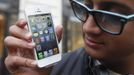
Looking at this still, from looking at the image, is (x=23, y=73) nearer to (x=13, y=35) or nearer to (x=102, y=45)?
(x=13, y=35)

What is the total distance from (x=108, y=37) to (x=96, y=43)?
5 cm

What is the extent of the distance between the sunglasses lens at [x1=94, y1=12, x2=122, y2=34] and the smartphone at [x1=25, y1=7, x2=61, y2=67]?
0.80ft

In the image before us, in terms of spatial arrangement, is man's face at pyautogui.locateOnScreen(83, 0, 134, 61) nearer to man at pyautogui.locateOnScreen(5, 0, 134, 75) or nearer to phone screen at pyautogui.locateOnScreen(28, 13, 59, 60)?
man at pyautogui.locateOnScreen(5, 0, 134, 75)

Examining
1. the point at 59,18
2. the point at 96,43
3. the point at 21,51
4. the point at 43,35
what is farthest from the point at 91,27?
the point at 59,18

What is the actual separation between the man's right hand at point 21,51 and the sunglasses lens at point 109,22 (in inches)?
9.0

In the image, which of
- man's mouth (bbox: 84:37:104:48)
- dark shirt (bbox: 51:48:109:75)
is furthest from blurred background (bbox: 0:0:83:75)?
man's mouth (bbox: 84:37:104:48)

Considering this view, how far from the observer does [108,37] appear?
1503mm

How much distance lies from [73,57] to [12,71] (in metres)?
0.27

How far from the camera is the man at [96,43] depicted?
149 centimetres

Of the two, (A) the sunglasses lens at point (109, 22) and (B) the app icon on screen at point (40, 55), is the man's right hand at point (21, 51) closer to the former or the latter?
(B) the app icon on screen at point (40, 55)

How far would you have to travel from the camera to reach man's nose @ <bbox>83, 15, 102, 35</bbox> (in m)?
1.48

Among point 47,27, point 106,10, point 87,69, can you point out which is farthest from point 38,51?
point 106,10

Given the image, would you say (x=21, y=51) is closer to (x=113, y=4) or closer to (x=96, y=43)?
(x=96, y=43)

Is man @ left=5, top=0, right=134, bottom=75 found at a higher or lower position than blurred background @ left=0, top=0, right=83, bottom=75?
higher
